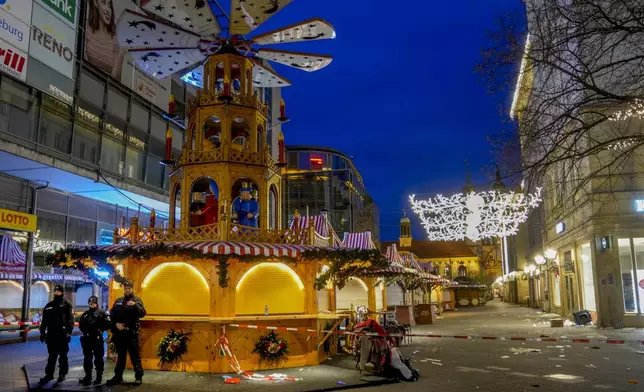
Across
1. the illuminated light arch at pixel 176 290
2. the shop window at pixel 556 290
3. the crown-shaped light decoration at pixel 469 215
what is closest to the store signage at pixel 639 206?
the crown-shaped light decoration at pixel 469 215

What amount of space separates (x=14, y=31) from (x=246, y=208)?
40.6 feet

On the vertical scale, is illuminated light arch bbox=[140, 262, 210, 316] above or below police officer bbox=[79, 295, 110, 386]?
above

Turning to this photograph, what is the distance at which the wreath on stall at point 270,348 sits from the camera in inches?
525

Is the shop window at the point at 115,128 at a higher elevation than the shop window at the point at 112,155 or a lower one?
higher

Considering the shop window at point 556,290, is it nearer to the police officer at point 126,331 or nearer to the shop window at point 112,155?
the shop window at point 112,155

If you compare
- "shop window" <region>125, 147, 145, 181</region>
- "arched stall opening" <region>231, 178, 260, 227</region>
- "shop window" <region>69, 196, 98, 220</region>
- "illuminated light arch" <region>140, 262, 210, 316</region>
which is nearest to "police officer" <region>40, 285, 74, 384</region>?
"illuminated light arch" <region>140, 262, 210, 316</region>

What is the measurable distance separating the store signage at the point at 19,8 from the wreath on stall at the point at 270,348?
51.7 ft

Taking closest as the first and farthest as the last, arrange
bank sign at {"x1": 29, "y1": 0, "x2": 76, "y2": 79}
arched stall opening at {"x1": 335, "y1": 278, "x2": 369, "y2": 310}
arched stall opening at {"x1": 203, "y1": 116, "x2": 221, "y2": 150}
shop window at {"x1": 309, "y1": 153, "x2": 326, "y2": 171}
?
arched stall opening at {"x1": 203, "y1": 116, "x2": 221, "y2": 150} → bank sign at {"x1": 29, "y1": 0, "x2": 76, "y2": 79} → arched stall opening at {"x1": 335, "y1": 278, "x2": 369, "y2": 310} → shop window at {"x1": 309, "y1": 153, "x2": 326, "y2": 171}

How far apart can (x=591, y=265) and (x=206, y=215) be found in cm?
2121

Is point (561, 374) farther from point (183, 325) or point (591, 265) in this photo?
point (591, 265)

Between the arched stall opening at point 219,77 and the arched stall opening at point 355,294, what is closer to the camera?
the arched stall opening at point 219,77

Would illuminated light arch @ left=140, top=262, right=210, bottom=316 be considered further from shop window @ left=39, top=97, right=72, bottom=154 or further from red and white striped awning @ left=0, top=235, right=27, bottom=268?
shop window @ left=39, top=97, right=72, bottom=154

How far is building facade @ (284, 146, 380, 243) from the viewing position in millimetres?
75438

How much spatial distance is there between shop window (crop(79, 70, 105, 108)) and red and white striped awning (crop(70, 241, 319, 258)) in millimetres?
13645
